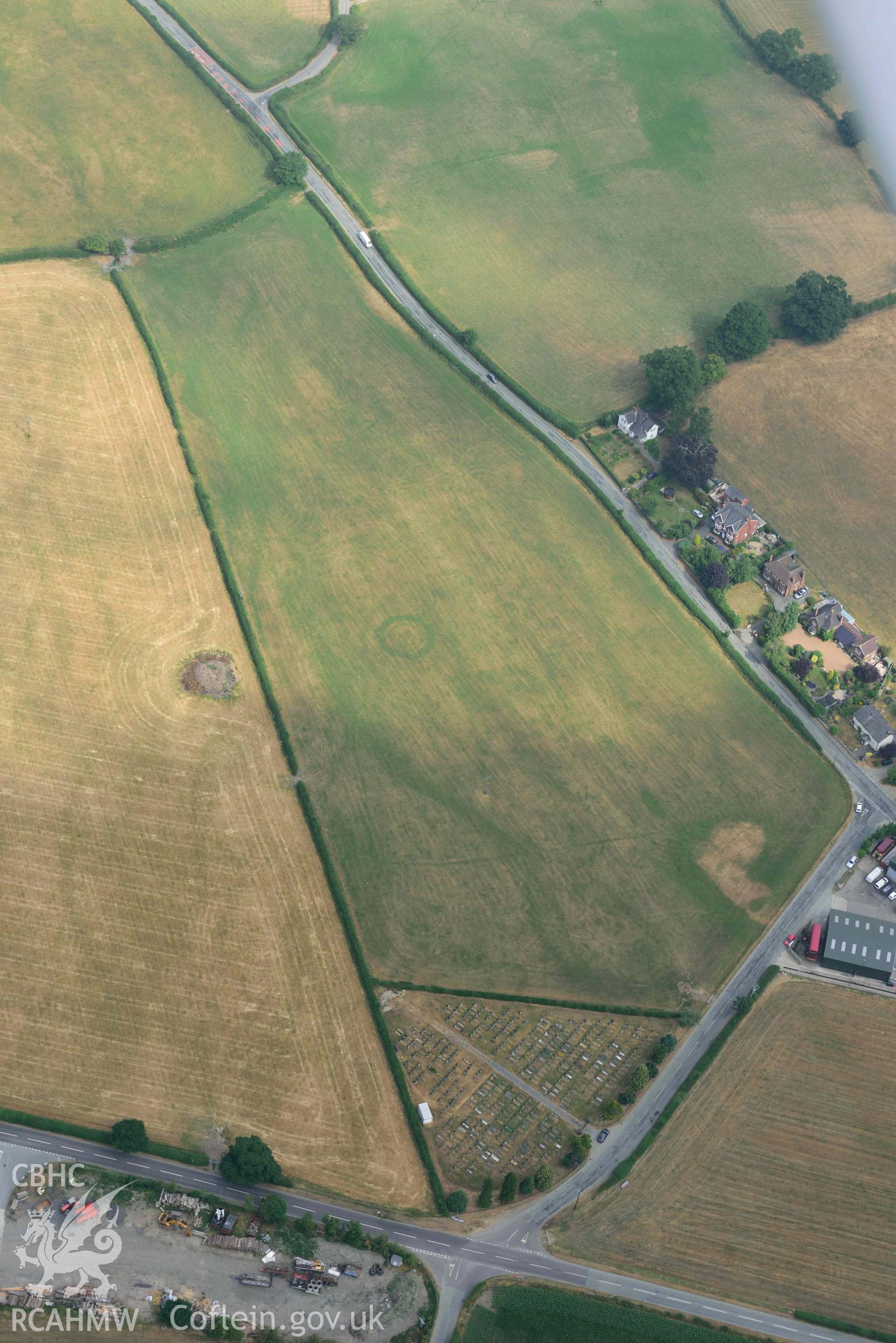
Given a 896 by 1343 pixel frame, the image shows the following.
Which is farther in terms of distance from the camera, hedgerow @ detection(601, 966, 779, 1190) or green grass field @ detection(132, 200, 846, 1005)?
green grass field @ detection(132, 200, 846, 1005)

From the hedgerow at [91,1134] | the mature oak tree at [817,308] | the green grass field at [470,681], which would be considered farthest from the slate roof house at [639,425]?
the hedgerow at [91,1134]

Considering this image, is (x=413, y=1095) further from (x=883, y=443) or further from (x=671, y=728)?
(x=883, y=443)

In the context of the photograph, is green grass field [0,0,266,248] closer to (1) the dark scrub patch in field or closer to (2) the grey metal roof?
(1) the dark scrub patch in field

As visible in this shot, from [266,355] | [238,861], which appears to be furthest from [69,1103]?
[266,355]

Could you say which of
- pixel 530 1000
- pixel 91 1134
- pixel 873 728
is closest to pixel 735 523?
pixel 873 728

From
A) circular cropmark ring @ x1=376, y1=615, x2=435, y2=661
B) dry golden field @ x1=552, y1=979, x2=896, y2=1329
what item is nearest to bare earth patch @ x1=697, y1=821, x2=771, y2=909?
dry golden field @ x1=552, y1=979, x2=896, y2=1329

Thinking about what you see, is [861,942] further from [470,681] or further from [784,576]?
[470,681]
